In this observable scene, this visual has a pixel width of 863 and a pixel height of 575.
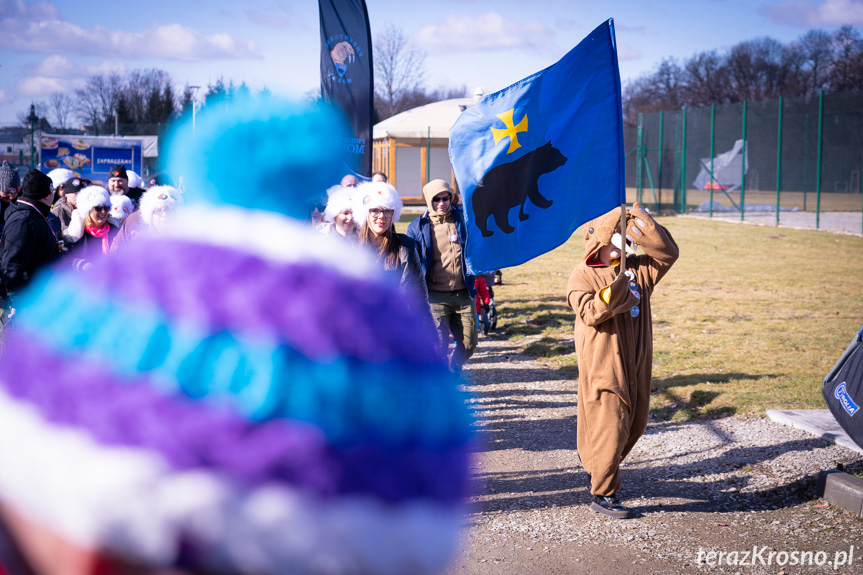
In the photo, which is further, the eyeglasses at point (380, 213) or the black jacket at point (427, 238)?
the black jacket at point (427, 238)

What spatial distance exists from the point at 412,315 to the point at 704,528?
13.4 ft

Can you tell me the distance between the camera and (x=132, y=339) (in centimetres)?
89

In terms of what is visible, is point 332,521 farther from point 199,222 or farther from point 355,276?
point 199,222

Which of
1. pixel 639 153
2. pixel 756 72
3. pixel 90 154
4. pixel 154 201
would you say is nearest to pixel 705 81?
pixel 756 72

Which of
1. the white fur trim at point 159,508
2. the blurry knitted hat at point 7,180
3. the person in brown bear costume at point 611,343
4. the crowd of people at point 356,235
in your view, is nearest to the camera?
the white fur trim at point 159,508

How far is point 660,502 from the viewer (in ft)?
15.9

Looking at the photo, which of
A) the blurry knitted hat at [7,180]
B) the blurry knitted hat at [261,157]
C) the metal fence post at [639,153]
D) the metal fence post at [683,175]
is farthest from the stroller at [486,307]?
the metal fence post at [639,153]

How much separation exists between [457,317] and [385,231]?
164cm

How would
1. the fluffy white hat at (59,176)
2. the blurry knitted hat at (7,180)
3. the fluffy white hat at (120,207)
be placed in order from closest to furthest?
the fluffy white hat at (120,207) < the blurry knitted hat at (7,180) < the fluffy white hat at (59,176)

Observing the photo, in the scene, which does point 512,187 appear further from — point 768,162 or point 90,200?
point 768,162

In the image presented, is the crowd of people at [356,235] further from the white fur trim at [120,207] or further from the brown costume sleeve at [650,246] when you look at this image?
the brown costume sleeve at [650,246]

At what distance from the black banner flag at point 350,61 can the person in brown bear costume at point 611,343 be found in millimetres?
3761

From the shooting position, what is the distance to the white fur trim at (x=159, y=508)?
0.82 m

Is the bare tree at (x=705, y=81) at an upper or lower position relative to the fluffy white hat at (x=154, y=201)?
upper
